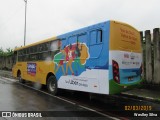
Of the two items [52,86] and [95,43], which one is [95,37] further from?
[52,86]

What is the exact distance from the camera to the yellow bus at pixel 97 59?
884cm

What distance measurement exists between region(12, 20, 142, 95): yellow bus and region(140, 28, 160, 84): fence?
3.46m

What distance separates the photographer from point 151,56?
45.9 ft

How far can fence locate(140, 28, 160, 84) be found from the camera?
13.5 meters

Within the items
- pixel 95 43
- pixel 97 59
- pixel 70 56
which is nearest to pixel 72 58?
pixel 70 56

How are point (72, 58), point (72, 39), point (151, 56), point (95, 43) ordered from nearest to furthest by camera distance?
point (95, 43)
point (72, 58)
point (72, 39)
point (151, 56)

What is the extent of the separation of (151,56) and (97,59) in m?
5.83

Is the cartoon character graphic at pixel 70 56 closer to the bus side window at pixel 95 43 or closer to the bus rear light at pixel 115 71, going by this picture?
the bus side window at pixel 95 43

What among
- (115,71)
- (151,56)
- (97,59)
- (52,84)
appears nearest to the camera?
(115,71)

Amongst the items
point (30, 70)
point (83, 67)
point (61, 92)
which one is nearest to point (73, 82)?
point (83, 67)

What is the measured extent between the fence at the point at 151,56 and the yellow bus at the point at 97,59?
3.46m

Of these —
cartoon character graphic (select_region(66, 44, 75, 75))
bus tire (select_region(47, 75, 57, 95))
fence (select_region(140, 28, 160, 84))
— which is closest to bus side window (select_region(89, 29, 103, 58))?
cartoon character graphic (select_region(66, 44, 75, 75))

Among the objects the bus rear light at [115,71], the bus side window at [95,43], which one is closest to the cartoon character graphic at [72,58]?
the bus side window at [95,43]

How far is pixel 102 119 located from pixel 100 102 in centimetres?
311
